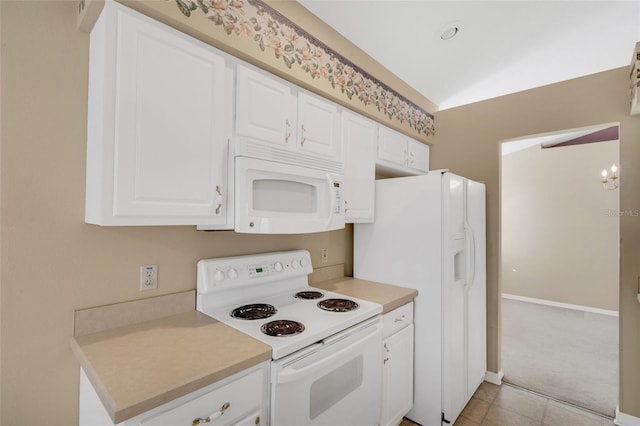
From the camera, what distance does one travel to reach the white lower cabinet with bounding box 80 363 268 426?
0.93 meters

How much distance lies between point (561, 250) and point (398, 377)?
443 cm

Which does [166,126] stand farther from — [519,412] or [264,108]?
[519,412]

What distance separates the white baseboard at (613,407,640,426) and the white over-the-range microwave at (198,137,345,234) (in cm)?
238

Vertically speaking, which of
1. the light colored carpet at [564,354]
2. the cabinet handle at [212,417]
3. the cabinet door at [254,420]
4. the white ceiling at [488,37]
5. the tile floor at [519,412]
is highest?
the white ceiling at [488,37]

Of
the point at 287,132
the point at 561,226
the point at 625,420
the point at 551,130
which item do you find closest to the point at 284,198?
the point at 287,132

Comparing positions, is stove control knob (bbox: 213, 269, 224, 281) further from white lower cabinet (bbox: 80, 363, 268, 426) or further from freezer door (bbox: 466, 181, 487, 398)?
freezer door (bbox: 466, 181, 487, 398)

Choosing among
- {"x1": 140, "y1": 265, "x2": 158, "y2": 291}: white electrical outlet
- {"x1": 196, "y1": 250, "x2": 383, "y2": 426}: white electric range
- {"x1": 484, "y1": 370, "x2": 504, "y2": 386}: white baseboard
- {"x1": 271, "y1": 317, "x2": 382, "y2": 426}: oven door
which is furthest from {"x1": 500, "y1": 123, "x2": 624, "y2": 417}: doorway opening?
{"x1": 140, "y1": 265, "x2": 158, "y2": 291}: white electrical outlet

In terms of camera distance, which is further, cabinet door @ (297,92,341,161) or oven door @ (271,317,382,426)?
cabinet door @ (297,92,341,161)

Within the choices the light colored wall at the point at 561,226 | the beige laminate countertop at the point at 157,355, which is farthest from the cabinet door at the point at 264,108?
the light colored wall at the point at 561,226

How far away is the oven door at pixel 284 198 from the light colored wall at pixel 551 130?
1695mm

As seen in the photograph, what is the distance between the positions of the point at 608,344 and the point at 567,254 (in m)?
1.67

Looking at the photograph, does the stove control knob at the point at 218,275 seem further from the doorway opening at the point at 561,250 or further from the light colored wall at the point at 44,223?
the doorway opening at the point at 561,250

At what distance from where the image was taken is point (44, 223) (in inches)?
47.3

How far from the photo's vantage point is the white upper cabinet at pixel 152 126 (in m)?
1.11
